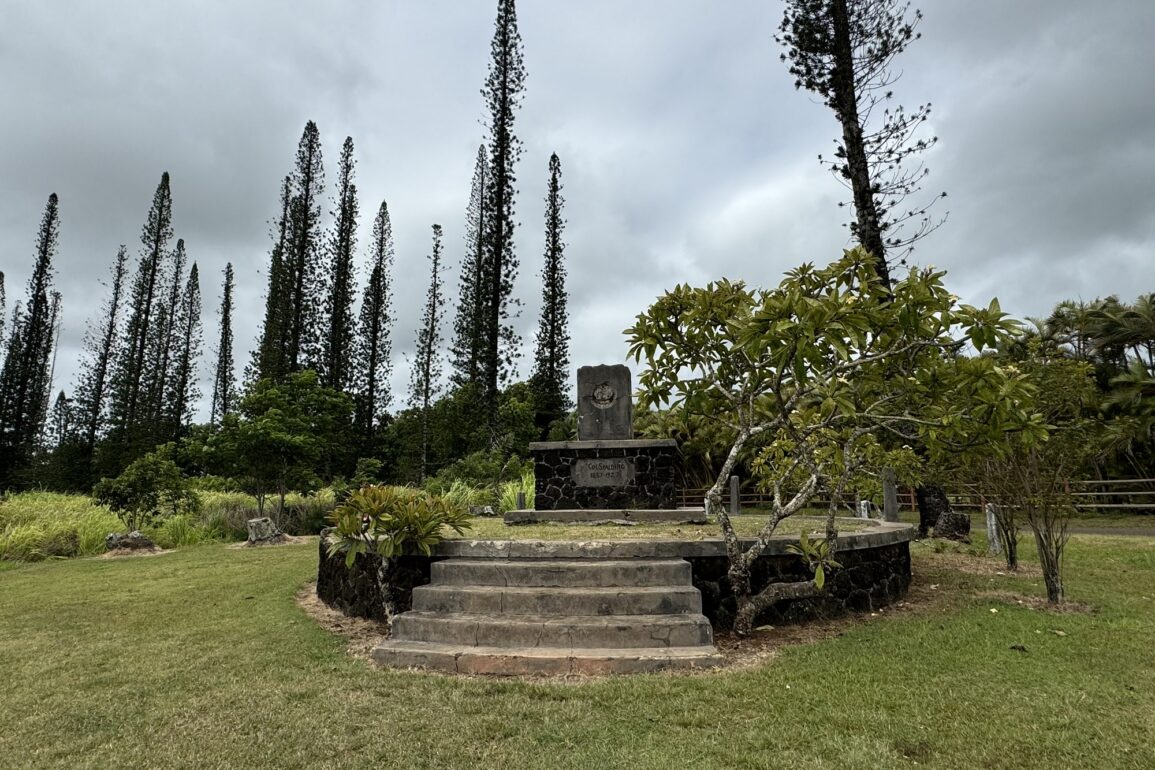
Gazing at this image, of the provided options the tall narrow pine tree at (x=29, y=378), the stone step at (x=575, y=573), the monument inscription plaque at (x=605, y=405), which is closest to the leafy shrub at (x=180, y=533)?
the monument inscription plaque at (x=605, y=405)

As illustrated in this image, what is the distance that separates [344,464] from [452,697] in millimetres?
21274

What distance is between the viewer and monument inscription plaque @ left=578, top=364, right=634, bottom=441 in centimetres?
794

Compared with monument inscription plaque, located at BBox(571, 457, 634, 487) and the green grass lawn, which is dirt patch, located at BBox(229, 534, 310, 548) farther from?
monument inscription plaque, located at BBox(571, 457, 634, 487)

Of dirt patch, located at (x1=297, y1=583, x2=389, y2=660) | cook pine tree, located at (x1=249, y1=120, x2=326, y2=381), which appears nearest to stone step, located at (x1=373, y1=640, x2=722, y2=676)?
dirt patch, located at (x1=297, y1=583, x2=389, y2=660)

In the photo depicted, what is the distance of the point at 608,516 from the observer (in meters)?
7.18

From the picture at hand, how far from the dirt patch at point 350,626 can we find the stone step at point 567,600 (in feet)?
1.50

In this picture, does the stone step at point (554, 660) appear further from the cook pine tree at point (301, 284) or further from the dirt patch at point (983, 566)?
the cook pine tree at point (301, 284)

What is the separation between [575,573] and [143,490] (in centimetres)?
1009

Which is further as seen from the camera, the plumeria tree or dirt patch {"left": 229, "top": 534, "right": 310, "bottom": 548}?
dirt patch {"left": 229, "top": 534, "right": 310, "bottom": 548}

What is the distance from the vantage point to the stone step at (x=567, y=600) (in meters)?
3.99

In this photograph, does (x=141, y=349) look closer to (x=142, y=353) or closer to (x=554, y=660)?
(x=142, y=353)

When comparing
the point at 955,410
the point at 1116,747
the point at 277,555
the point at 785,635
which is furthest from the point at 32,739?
the point at 277,555

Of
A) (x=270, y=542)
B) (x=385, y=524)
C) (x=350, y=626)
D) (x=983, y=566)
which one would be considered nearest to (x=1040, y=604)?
(x=983, y=566)

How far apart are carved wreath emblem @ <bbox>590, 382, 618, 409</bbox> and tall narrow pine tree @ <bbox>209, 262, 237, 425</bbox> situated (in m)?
29.6
